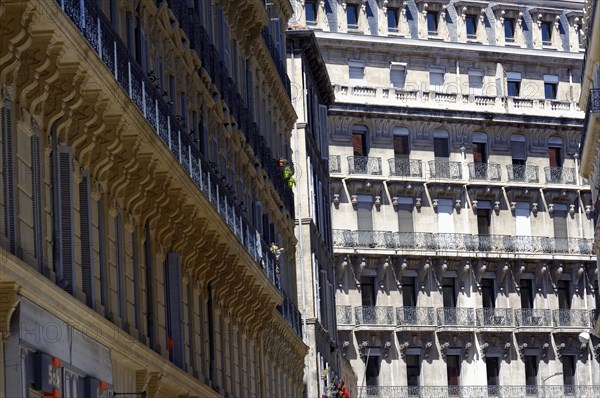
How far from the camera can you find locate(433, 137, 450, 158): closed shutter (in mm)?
95875

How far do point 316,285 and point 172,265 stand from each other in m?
35.1

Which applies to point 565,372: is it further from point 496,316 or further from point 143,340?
point 143,340

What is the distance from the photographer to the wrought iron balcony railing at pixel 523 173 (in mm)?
97000

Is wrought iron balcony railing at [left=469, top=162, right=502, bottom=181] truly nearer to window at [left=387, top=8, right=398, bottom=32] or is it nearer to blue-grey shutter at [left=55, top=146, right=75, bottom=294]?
window at [left=387, top=8, right=398, bottom=32]

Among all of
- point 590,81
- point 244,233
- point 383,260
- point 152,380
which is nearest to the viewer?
point 152,380

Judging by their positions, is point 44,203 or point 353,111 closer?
point 44,203

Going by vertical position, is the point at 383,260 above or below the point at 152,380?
above

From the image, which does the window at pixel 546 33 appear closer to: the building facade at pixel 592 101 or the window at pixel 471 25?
the window at pixel 471 25

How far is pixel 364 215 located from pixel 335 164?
2.92 m

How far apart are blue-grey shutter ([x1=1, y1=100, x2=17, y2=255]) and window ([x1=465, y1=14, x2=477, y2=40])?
74.4 metres

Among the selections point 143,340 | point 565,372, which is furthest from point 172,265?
point 565,372

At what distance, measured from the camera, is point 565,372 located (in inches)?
3814

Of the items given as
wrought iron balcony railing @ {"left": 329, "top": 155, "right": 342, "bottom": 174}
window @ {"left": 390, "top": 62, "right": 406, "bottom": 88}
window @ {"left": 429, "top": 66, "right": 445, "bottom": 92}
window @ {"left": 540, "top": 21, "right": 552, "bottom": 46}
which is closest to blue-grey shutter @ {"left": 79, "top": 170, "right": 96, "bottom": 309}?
wrought iron balcony railing @ {"left": 329, "top": 155, "right": 342, "bottom": 174}

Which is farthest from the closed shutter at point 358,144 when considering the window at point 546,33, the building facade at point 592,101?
the building facade at point 592,101
